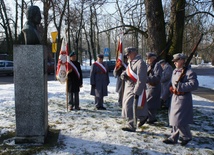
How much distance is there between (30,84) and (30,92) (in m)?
0.16

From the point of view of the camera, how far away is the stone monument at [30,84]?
4.82 m

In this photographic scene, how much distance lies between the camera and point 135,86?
532 centimetres

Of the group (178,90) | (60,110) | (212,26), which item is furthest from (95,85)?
(212,26)

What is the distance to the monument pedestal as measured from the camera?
4.82 m

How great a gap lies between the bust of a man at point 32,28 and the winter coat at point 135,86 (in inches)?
81.3

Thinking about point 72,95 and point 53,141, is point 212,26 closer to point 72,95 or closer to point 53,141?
point 72,95

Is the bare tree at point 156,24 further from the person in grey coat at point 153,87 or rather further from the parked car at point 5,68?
the parked car at point 5,68

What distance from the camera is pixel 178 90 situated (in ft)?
15.7

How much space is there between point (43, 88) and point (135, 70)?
196 cm

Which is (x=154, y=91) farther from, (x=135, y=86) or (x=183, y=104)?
(x=183, y=104)

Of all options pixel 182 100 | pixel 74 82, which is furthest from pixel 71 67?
pixel 182 100

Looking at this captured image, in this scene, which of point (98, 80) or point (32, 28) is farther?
point (98, 80)

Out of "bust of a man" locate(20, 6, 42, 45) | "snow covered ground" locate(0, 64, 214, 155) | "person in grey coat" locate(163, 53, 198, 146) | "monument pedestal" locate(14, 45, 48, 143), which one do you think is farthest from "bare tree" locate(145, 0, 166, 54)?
"monument pedestal" locate(14, 45, 48, 143)

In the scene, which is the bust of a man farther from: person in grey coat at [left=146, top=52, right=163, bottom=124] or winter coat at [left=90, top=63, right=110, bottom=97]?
winter coat at [left=90, top=63, right=110, bottom=97]
